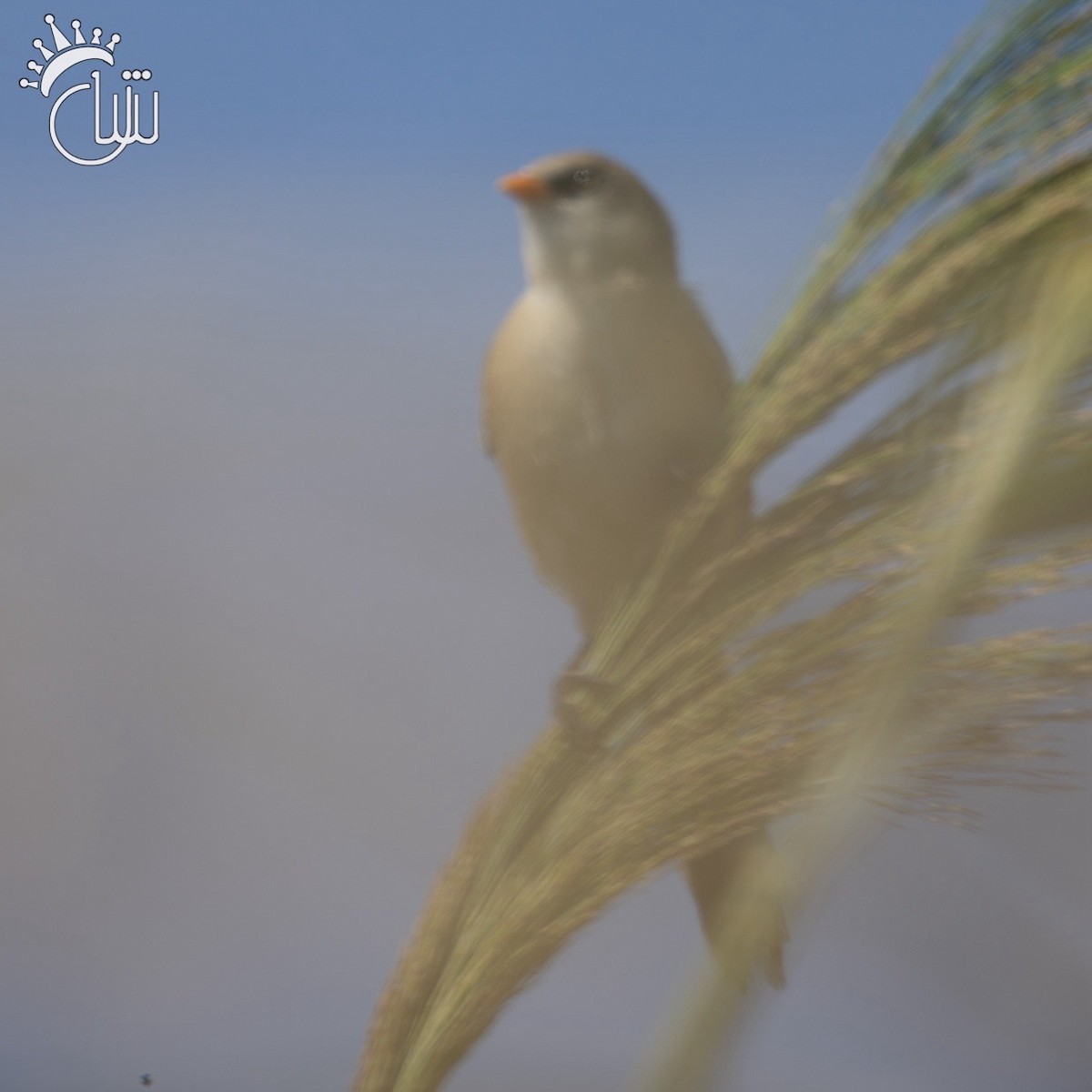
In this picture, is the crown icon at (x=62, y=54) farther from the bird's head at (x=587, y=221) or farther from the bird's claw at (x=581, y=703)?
the bird's claw at (x=581, y=703)

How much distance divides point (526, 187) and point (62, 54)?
51 centimetres

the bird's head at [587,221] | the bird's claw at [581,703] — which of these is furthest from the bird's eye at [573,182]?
the bird's claw at [581,703]

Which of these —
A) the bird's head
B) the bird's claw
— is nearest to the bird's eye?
the bird's head

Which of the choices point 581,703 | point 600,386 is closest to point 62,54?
point 600,386

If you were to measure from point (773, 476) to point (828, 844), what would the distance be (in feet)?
1.05

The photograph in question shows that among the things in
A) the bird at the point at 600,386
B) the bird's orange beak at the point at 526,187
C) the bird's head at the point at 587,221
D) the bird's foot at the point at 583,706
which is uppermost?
the bird's orange beak at the point at 526,187

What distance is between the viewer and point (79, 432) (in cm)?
117

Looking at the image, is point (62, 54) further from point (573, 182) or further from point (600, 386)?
point (600, 386)

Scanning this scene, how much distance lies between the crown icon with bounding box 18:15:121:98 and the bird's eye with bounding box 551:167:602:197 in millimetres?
478

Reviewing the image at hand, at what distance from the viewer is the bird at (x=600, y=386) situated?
936 millimetres

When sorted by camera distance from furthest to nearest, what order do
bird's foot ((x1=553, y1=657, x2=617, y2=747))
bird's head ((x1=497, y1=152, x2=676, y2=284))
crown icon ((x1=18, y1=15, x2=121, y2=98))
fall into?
crown icon ((x1=18, y1=15, x2=121, y2=98)) → bird's head ((x1=497, y1=152, x2=676, y2=284)) → bird's foot ((x1=553, y1=657, x2=617, y2=747))

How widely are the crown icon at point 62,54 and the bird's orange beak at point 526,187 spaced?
0.44 meters

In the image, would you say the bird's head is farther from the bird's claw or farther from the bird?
the bird's claw

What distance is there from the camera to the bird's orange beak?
986 mm
